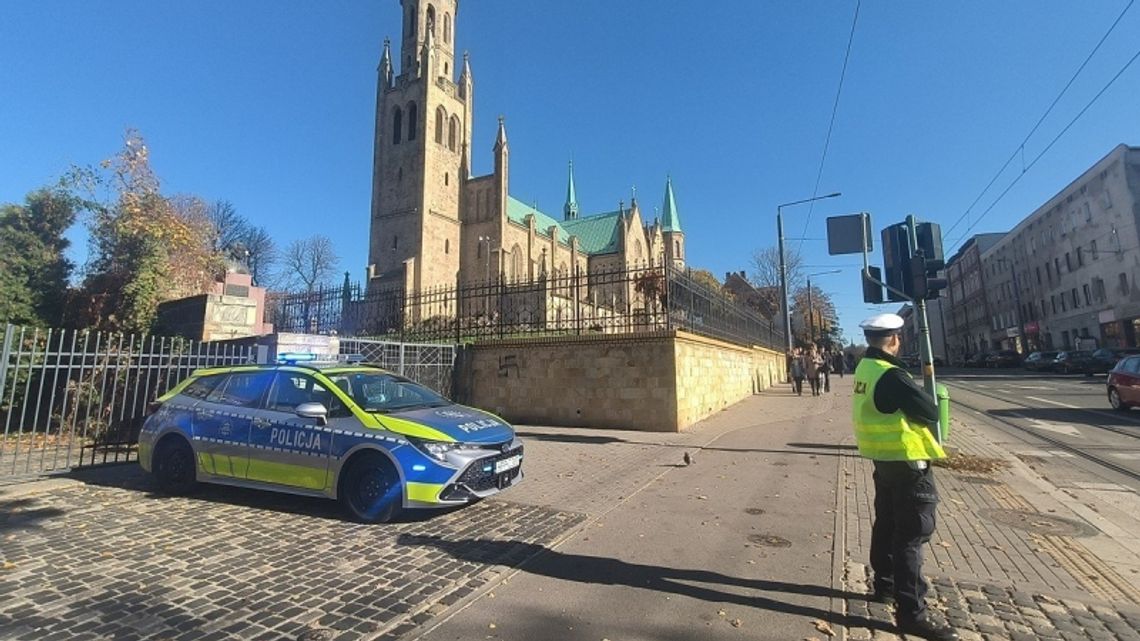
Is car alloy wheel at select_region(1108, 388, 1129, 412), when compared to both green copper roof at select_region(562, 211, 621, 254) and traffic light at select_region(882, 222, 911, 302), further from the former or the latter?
green copper roof at select_region(562, 211, 621, 254)

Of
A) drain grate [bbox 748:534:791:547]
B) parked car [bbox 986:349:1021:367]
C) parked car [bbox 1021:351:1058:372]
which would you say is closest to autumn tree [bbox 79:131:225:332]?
drain grate [bbox 748:534:791:547]

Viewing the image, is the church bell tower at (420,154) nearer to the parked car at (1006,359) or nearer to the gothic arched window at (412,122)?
the gothic arched window at (412,122)

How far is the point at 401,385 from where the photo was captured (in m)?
6.88

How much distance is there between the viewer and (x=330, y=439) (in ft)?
18.7

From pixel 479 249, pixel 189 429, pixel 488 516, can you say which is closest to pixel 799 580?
pixel 488 516

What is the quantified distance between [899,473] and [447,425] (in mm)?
4064

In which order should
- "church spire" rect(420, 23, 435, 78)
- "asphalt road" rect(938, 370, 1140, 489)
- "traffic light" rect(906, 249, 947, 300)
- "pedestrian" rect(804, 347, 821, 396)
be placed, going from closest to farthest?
1. "traffic light" rect(906, 249, 947, 300)
2. "asphalt road" rect(938, 370, 1140, 489)
3. "pedestrian" rect(804, 347, 821, 396)
4. "church spire" rect(420, 23, 435, 78)

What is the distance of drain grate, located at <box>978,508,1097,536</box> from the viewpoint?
5.07 m

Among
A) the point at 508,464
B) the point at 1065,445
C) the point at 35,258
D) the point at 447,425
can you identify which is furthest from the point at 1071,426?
the point at 35,258

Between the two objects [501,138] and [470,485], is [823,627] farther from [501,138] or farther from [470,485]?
[501,138]

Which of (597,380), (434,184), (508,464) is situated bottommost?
(508,464)

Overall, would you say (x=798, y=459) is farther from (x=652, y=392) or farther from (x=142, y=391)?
(x=142, y=391)

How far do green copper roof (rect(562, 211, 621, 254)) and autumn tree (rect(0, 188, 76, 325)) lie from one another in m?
49.3

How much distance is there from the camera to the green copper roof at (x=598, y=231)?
62403 millimetres
